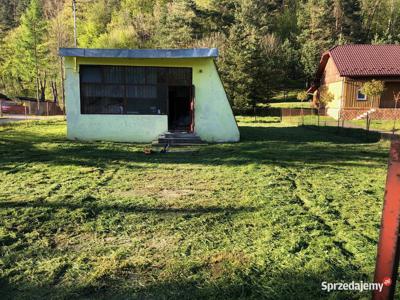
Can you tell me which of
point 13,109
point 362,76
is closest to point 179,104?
point 362,76

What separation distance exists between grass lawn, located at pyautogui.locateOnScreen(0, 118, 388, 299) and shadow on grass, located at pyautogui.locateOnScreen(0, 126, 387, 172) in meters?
0.38

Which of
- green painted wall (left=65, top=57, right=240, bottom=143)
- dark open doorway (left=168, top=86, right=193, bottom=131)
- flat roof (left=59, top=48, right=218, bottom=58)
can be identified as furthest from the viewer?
dark open doorway (left=168, top=86, right=193, bottom=131)

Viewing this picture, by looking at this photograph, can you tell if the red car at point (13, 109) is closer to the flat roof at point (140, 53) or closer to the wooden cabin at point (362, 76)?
the flat roof at point (140, 53)

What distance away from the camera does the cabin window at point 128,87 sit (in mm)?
14016

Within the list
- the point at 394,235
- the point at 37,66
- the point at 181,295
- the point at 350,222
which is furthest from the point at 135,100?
the point at 37,66

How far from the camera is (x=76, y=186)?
6.84 metres

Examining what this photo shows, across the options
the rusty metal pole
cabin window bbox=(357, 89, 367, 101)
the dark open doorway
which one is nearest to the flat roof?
the dark open doorway

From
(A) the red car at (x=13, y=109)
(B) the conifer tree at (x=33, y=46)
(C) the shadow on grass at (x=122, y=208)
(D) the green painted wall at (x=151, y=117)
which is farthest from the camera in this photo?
(B) the conifer tree at (x=33, y=46)

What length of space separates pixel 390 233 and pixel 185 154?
9409 mm

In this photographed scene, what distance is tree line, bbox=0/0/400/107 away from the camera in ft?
155

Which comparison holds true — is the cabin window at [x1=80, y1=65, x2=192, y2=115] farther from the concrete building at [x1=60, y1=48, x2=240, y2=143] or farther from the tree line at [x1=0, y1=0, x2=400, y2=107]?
the tree line at [x1=0, y1=0, x2=400, y2=107]

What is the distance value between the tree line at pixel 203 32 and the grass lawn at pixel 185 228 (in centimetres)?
3030

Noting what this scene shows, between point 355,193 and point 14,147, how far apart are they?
33.3 ft

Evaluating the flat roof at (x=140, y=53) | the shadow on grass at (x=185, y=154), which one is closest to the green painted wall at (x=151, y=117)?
the flat roof at (x=140, y=53)
